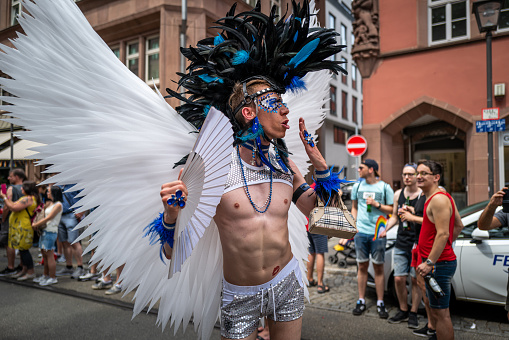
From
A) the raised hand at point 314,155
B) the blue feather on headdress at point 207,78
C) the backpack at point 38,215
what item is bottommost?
the backpack at point 38,215

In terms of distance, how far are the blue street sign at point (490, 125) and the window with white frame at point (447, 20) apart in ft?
18.9

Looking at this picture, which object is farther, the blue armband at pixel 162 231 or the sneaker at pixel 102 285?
the sneaker at pixel 102 285

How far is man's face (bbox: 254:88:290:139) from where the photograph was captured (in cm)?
189

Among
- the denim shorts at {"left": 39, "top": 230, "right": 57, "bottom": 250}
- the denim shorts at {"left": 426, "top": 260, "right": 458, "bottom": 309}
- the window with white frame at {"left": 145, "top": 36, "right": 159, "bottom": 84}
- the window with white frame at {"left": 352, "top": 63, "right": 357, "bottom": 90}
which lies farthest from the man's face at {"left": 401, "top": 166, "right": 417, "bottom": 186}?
the window with white frame at {"left": 352, "top": 63, "right": 357, "bottom": 90}

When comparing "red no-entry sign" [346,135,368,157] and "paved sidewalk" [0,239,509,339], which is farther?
"red no-entry sign" [346,135,368,157]

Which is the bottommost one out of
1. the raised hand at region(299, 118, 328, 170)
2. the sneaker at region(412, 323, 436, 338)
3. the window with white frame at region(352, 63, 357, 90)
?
the sneaker at region(412, 323, 436, 338)

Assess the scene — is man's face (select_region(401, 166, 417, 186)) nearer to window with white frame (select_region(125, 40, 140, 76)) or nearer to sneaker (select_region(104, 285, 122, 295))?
sneaker (select_region(104, 285, 122, 295))

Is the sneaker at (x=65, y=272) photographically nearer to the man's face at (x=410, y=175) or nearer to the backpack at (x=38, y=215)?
the backpack at (x=38, y=215)

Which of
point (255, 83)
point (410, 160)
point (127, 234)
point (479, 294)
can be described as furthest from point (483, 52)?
point (127, 234)

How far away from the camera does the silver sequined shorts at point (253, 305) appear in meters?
1.87

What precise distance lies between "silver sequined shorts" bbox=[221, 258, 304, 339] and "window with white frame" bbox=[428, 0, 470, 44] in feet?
37.0

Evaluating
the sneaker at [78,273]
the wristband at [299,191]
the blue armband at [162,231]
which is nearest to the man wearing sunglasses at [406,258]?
the wristband at [299,191]

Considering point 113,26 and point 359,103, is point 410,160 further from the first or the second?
point 359,103

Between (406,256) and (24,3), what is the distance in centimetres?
430
